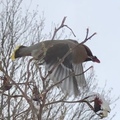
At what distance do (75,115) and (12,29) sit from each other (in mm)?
1473

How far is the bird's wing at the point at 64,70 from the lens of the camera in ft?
4.19

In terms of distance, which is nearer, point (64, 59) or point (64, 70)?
point (64, 59)

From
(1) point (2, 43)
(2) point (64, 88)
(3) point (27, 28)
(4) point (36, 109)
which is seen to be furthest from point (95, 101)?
(3) point (27, 28)

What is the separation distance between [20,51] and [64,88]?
0.76 feet

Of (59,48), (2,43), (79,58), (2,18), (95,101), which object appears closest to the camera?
(95,101)

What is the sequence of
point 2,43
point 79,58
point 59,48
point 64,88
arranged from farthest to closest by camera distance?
point 2,43 → point 59,48 → point 79,58 → point 64,88

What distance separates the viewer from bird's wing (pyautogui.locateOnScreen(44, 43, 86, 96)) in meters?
1.28

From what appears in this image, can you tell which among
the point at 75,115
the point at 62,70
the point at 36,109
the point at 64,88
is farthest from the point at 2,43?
the point at 36,109

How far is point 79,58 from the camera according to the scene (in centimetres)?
135

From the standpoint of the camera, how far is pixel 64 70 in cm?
156

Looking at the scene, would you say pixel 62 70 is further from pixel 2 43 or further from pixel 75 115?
pixel 75 115

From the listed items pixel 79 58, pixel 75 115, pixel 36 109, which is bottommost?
pixel 75 115

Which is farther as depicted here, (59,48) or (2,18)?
(2,18)

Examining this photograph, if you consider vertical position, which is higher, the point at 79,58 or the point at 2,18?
the point at 2,18
